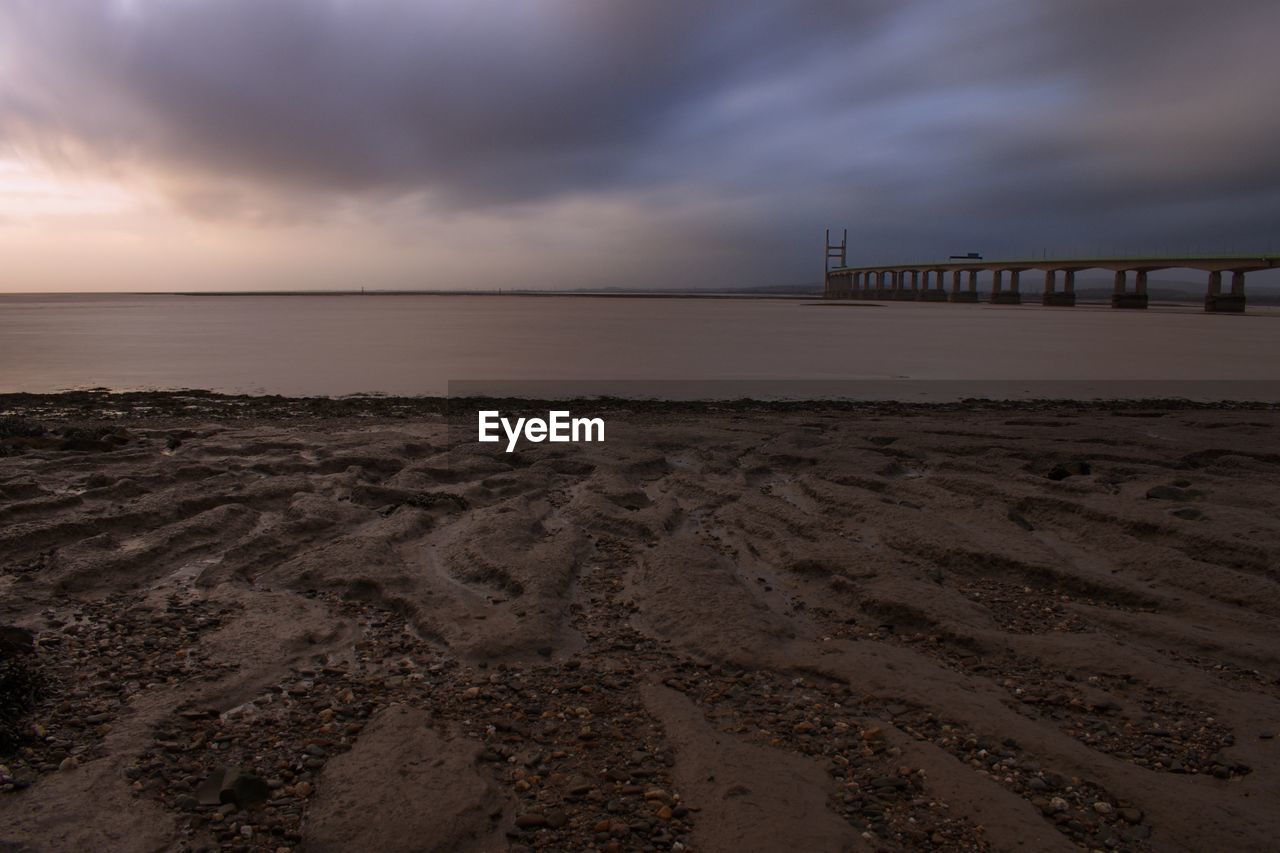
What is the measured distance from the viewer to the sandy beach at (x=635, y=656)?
2.64 metres

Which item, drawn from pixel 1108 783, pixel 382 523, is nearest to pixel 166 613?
pixel 382 523

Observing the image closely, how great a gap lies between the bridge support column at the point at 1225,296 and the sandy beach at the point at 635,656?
72818 mm

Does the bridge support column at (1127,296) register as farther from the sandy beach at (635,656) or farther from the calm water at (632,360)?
the sandy beach at (635,656)

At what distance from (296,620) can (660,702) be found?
7.11 ft

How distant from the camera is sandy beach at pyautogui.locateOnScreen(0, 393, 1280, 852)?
Result: 2645 mm

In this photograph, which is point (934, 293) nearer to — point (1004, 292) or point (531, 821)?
point (1004, 292)

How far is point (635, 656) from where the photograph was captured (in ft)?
12.9

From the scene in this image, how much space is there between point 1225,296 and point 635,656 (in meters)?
80.6

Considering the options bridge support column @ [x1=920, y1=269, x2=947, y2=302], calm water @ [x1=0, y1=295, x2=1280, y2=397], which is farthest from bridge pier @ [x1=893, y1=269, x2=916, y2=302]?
calm water @ [x1=0, y1=295, x2=1280, y2=397]

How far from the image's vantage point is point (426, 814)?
2.65 meters

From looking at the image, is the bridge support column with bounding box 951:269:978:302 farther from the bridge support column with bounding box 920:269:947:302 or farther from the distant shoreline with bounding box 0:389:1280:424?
the distant shoreline with bounding box 0:389:1280:424

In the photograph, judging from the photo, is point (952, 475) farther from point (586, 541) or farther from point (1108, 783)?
point (1108, 783)

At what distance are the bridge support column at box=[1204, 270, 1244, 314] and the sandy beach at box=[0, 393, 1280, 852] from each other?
239 feet

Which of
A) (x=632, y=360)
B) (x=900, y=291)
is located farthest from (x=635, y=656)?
(x=900, y=291)
